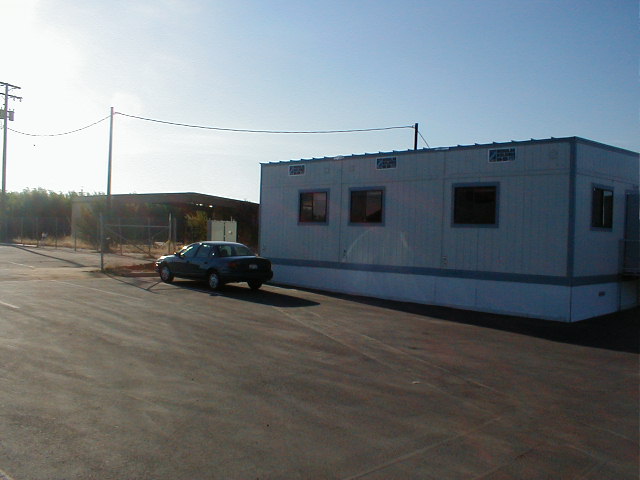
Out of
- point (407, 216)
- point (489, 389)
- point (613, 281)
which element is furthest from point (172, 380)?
point (613, 281)

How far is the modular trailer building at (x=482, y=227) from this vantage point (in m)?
14.4

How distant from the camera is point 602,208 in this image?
15422 millimetres

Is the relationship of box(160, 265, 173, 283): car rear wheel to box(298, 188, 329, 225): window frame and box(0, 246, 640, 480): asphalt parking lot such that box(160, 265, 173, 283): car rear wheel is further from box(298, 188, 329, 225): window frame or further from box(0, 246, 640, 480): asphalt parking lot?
box(0, 246, 640, 480): asphalt parking lot

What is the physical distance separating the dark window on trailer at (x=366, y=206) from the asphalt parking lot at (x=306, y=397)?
214 inches

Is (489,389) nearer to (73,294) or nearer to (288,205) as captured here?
(73,294)

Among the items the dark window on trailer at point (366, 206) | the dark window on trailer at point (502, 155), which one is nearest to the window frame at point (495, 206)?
the dark window on trailer at point (502, 155)

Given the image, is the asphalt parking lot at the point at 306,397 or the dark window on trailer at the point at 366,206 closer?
the asphalt parking lot at the point at 306,397

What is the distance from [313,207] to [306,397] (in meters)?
13.4

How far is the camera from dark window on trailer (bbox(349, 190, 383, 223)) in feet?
Result: 59.1

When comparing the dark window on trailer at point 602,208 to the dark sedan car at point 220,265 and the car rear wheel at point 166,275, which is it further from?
the car rear wheel at point 166,275

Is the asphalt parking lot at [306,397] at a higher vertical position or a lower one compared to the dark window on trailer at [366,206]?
lower

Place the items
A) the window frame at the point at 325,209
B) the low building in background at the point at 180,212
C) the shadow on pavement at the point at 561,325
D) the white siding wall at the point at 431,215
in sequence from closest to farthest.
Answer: the shadow on pavement at the point at 561,325, the white siding wall at the point at 431,215, the window frame at the point at 325,209, the low building in background at the point at 180,212

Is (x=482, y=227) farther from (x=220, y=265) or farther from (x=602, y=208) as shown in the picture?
(x=220, y=265)

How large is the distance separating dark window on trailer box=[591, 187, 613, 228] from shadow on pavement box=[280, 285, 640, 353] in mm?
2424
